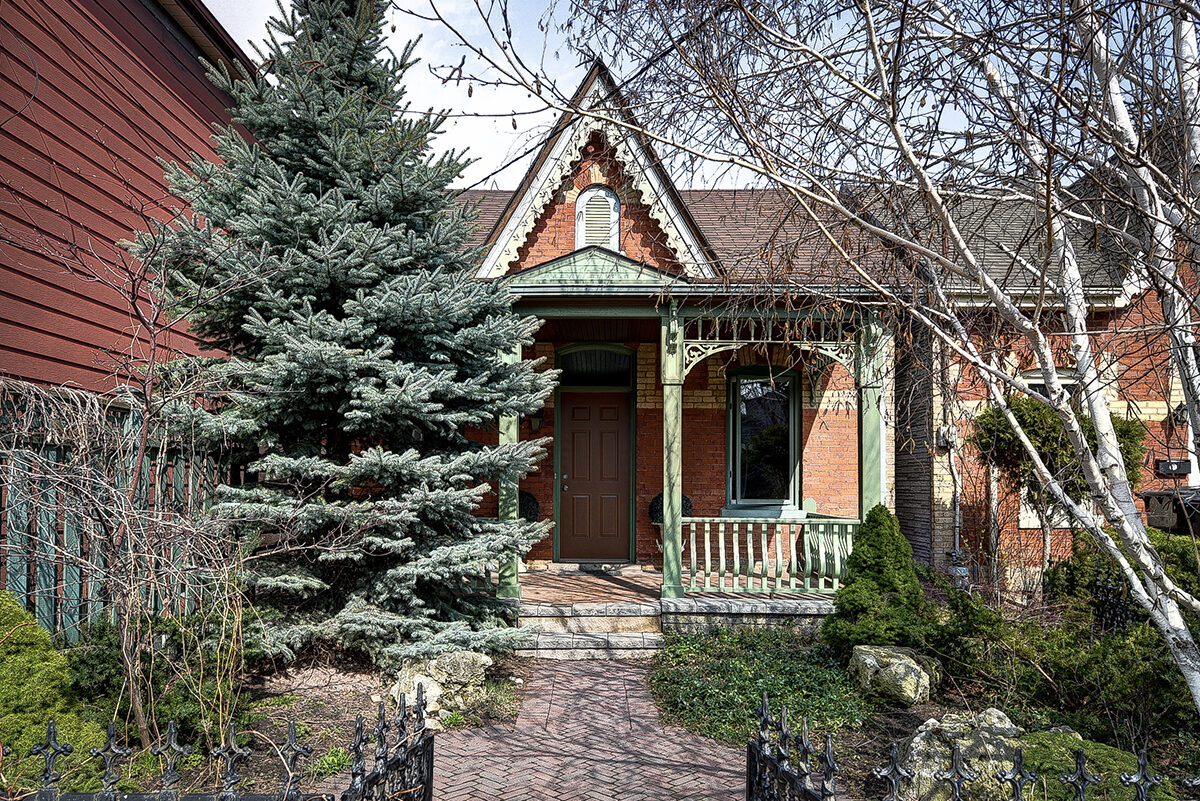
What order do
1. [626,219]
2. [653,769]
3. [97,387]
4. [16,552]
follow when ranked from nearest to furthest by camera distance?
[16,552]
[653,769]
[97,387]
[626,219]

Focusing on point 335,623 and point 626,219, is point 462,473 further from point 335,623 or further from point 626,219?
point 626,219

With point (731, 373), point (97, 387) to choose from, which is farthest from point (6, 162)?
point (731, 373)

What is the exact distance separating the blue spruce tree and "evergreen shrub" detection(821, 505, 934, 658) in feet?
9.92

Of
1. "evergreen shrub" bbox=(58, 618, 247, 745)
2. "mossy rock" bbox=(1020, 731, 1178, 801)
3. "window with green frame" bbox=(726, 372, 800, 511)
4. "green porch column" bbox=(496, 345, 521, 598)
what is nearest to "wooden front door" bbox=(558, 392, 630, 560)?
"window with green frame" bbox=(726, 372, 800, 511)

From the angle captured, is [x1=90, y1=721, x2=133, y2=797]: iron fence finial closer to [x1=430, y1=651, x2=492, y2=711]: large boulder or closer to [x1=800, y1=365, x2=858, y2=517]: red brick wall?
[x1=430, y1=651, x2=492, y2=711]: large boulder

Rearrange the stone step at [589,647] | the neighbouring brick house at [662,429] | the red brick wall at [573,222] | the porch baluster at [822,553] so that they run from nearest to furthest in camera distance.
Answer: the stone step at [589,647] → the porch baluster at [822,553] → the neighbouring brick house at [662,429] → the red brick wall at [573,222]

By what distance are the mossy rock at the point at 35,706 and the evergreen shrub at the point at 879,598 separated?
5.75m

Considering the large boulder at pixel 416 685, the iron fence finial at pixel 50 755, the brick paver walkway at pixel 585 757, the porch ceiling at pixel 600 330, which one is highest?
the porch ceiling at pixel 600 330

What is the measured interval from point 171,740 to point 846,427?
9.92 m

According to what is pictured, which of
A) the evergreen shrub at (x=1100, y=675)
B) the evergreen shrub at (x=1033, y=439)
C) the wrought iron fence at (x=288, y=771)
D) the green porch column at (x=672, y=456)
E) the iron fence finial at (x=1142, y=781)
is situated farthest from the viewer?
the evergreen shrub at (x=1033, y=439)

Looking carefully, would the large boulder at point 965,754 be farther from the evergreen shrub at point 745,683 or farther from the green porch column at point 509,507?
the green porch column at point 509,507

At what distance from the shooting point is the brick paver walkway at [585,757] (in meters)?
4.73

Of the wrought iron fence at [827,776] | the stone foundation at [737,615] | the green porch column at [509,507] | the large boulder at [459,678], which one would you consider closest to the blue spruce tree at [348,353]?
the large boulder at [459,678]

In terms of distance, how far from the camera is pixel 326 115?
22.6 feet
